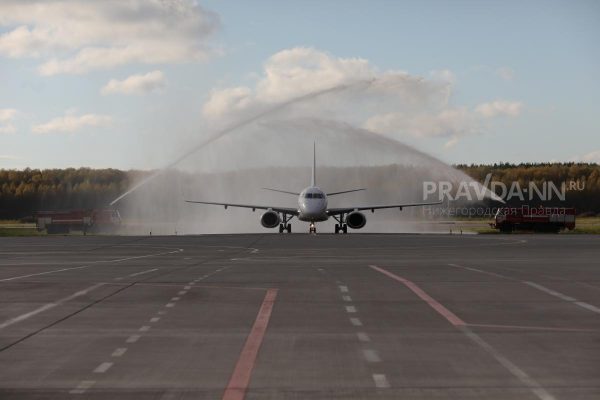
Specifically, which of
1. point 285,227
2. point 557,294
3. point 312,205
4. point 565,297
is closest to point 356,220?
point 312,205

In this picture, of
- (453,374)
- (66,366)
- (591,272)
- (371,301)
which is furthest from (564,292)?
(66,366)

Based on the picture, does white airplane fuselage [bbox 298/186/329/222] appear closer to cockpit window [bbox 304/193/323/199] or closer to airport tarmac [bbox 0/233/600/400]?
cockpit window [bbox 304/193/323/199]

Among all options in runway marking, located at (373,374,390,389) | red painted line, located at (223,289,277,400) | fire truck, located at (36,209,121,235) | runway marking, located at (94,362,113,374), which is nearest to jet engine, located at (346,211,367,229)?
fire truck, located at (36,209,121,235)

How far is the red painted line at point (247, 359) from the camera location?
1182 cm

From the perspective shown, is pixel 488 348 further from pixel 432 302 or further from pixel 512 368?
pixel 432 302

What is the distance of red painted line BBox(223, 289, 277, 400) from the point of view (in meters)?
11.8

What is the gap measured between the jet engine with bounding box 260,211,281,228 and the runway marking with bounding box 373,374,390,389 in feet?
251

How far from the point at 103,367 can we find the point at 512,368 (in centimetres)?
604

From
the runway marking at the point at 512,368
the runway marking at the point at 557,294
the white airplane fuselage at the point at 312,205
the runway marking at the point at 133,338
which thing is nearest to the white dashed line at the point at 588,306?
the runway marking at the point at 557,294

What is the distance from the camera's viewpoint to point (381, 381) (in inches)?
493

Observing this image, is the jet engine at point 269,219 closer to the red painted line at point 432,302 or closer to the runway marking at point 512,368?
the red painted line at point 432,302

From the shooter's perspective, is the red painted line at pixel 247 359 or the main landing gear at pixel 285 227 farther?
the main landing gear at pixel 285 227

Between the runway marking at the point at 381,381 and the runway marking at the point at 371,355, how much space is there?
1418mm

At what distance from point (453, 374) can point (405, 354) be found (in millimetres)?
1947
